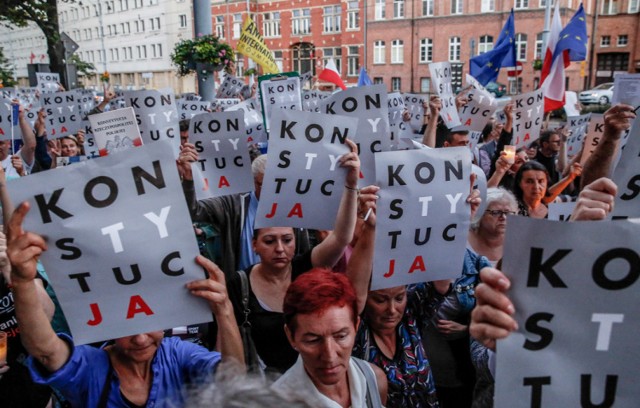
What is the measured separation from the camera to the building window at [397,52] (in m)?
43.6

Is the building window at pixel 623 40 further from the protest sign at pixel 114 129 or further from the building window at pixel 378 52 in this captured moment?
the protest sign at pixel 114 129

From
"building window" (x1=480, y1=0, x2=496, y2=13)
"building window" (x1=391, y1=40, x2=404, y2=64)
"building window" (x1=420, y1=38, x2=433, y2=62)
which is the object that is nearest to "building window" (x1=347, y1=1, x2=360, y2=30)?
"building window" (x1=391, y1=40, x2=404, y2=64)

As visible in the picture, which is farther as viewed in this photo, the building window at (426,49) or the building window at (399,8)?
the building window at (399,8)

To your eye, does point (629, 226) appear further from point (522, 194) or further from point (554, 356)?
point (522, 194)

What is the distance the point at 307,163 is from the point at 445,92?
387cm

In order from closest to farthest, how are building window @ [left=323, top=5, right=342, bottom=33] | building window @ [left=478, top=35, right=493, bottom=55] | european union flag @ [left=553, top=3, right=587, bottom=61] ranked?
european union flag @ [left=553, top=3, right=587, bottom=61]
building window @ [left=478, top=35, right=493, bottom=55]
building window @ [left=323, top=5, right=342, bottom=33]

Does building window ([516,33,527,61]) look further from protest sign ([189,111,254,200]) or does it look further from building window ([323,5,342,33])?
protest sign ([189,111,254,200])

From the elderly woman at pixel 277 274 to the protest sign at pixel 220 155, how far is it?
1.20m

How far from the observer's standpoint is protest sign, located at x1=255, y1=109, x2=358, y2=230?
3.32 metres

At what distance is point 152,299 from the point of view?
1964mm

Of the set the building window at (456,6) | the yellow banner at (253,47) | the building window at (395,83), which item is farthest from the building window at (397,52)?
the yellow banner at (253,47)

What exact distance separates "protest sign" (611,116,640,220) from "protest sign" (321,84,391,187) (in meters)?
1.91

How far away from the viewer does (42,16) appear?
1786cm

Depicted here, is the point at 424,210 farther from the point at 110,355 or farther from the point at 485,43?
the point at 485,43
